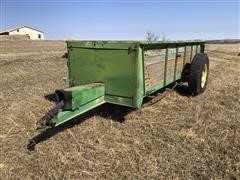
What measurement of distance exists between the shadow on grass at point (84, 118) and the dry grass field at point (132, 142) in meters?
0.02

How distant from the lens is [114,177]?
10.9 feet

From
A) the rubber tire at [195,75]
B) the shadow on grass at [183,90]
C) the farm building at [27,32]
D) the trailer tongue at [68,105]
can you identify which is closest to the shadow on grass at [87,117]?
the trailer tongue at [68,105]

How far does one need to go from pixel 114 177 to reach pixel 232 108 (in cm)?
327

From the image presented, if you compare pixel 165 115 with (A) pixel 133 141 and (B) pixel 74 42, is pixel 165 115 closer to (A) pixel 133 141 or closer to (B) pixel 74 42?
(A) pixel 133 141

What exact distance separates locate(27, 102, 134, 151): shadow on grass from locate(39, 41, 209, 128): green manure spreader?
38 centimetres

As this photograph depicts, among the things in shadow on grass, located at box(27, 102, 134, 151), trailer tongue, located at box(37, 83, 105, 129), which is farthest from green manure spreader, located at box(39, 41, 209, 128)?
shadow on grass, located at box(27, 102, 134, 151)

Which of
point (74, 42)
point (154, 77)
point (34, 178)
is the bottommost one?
point (34, 178)

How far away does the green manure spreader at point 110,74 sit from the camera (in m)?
3.75

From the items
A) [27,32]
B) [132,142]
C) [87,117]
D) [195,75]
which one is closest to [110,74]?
[87,117]

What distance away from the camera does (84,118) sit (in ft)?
16.4

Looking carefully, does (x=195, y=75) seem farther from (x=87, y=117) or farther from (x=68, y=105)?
(x=68, y=105)

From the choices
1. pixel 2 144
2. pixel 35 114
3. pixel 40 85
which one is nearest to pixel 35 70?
pixel 40 85

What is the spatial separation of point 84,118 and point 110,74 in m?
1.01

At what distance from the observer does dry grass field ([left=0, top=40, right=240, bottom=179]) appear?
345cm
